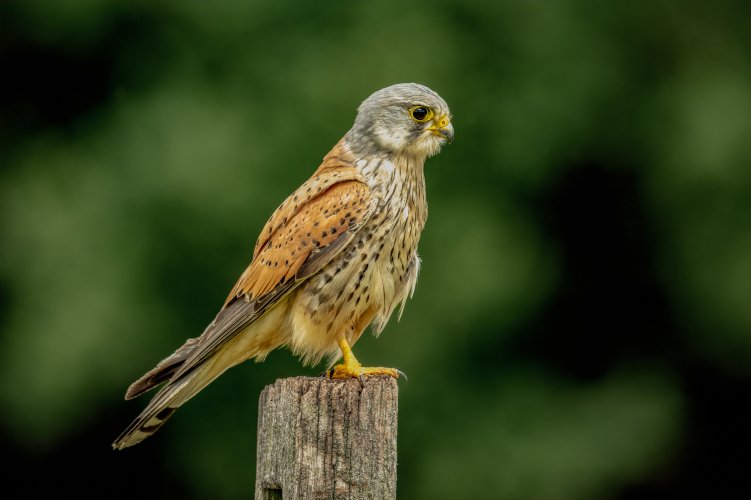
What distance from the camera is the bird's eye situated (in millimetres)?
3715

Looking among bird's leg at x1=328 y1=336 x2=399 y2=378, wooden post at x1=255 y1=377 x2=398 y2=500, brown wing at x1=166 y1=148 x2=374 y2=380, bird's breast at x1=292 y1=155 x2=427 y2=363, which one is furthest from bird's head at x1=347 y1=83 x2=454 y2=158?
wooden post at x1=255 y1=377 x2=398 y2=500

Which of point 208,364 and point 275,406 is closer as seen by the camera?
point 275,406

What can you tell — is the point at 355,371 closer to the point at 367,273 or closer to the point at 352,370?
the point at 352,370

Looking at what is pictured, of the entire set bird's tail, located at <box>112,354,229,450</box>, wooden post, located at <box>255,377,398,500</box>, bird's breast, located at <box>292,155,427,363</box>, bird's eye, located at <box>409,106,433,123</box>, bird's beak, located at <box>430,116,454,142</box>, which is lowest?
wooden post, located at <box>255,377,398,500</box>

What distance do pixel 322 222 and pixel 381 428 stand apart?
107 centimetres

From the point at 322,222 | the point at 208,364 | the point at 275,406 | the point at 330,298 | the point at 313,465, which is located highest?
the point at 322,222

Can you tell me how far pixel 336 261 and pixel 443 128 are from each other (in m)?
0.69

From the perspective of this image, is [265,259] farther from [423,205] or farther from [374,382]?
[374,382]

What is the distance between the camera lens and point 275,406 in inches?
103

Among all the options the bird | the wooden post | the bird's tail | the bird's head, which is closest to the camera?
the wooden post

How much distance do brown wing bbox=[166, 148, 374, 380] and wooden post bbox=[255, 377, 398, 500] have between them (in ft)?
2.62

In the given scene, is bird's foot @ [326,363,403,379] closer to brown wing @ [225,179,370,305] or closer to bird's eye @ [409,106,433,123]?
brown wing @ [225,179,370,305]

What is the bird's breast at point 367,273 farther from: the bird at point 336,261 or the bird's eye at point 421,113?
the bird's eye at point 421,113

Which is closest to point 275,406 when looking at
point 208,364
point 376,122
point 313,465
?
point 313,465
